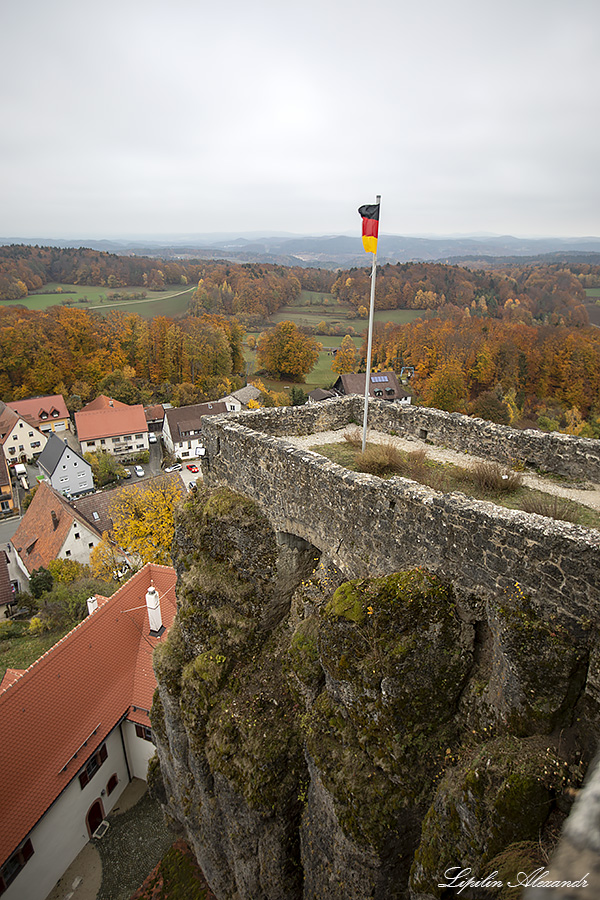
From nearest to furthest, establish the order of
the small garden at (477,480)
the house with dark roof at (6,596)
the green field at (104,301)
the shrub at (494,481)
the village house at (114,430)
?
the small garden at (477,480)
the shrub at (494,481)
the house with dark roof at (6,596)
the village house at (114,430)
the green field at (104,301)

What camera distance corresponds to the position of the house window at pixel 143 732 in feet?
51.3

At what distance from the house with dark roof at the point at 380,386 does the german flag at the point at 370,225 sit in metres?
40.7

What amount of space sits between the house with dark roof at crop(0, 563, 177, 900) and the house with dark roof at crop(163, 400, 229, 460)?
3157cm

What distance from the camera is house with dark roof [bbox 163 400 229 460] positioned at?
159 feet

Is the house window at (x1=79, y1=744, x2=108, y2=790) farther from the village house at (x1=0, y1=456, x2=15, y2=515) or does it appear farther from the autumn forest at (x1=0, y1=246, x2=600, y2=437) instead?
the autumn forest at (x1=0, y1=246, x2=600, y2=437)

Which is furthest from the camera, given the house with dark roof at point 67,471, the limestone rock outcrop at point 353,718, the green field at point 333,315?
the green field at point 333,315

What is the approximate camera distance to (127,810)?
15711 millimetres

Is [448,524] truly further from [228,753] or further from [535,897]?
[228,753]

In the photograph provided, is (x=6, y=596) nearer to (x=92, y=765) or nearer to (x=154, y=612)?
(x=154, y=612)

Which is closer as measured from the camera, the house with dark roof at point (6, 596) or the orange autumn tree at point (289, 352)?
the house with dark roof at point (6, 596)

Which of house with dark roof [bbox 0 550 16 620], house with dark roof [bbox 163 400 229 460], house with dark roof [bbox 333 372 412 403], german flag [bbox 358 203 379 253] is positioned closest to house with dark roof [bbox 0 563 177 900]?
german flag [bbox 358 203 379 253]

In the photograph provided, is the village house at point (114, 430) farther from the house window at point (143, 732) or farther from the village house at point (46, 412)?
the house window at point (143, 732)

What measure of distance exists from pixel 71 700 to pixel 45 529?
813 inches

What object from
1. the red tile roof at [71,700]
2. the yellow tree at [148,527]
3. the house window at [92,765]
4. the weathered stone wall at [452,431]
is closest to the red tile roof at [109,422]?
the yellow tree at [148,527]
